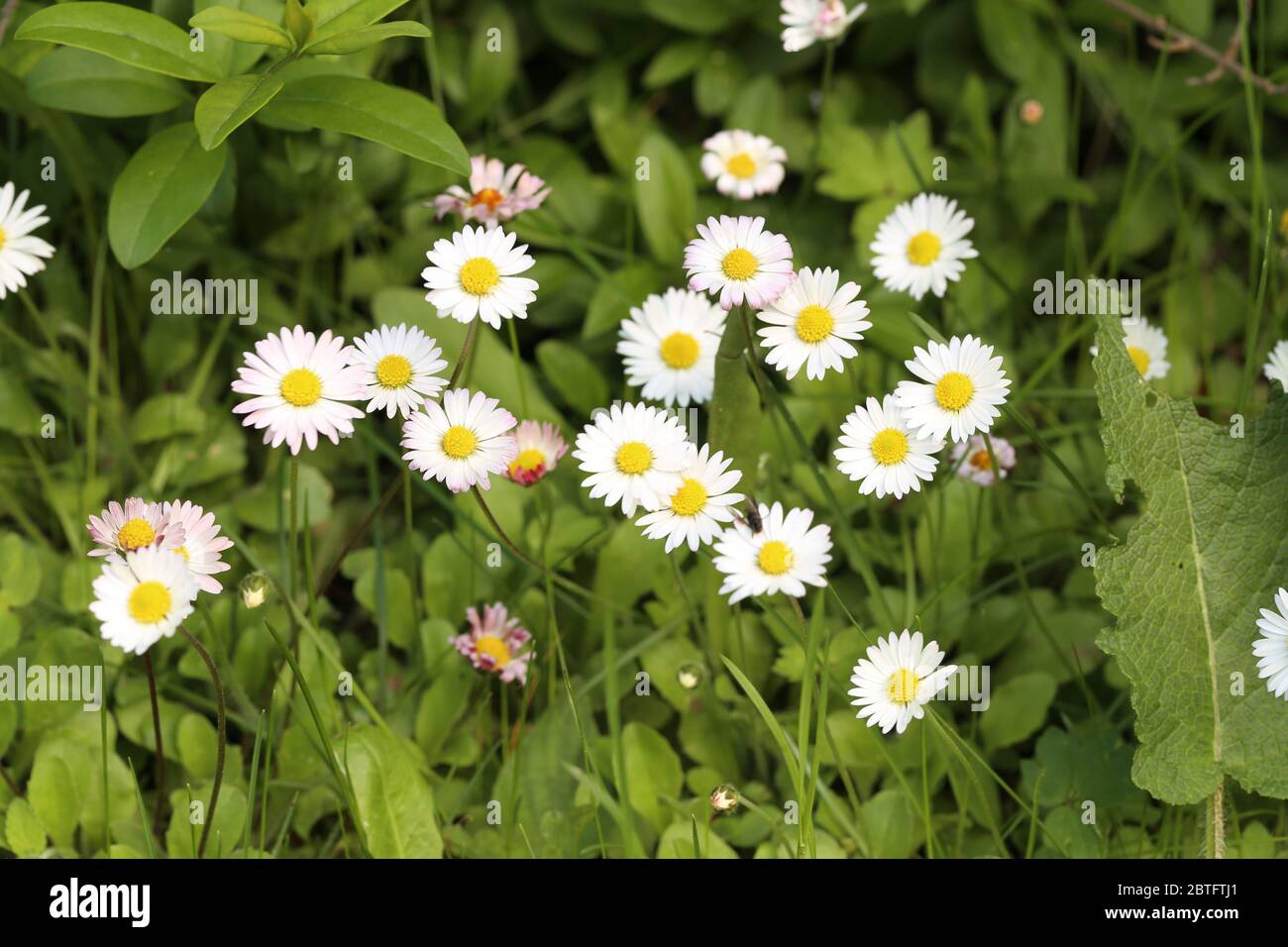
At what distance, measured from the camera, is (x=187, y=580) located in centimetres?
138

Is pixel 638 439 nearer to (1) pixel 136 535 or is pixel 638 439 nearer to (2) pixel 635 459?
(2) pixel 635 459

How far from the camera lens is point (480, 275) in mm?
1589

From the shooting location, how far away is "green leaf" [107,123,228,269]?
177 centimetres

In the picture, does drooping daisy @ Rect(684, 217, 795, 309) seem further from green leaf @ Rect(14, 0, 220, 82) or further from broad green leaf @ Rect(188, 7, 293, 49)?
green leaf @ Rect(14, 0, 220, 82)

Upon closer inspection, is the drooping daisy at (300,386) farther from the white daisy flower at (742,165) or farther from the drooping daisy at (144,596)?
the white daisy flower at (742,165)

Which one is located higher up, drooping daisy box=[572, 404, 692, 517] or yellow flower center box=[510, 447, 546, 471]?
yellow flower center box=[510, 447, 546, 471]

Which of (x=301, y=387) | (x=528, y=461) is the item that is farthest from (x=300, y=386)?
(x=528, y=461)

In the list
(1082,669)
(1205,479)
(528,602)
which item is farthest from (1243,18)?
(528,602)

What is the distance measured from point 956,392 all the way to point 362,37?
2.89 ft

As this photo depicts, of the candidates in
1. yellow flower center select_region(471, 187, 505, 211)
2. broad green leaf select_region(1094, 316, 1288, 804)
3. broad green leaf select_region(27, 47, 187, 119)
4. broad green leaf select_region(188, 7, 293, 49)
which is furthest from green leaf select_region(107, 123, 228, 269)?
broad green leaf select_region(1094, 316, 1288, 804)

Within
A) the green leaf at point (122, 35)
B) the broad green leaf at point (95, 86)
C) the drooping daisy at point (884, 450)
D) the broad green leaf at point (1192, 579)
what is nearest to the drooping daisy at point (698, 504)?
the drooping daisy at point (884, 450)

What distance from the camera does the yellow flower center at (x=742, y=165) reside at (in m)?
2.13

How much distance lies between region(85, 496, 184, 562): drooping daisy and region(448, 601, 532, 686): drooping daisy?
47 centimetres
